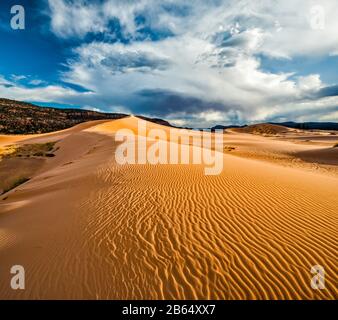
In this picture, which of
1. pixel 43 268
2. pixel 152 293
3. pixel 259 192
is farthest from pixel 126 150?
pixel 152 293

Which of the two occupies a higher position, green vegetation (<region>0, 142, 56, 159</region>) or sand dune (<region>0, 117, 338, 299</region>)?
green vegetation (<region>0, 142, 56, 159</region>)

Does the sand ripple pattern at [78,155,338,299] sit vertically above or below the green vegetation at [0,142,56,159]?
below

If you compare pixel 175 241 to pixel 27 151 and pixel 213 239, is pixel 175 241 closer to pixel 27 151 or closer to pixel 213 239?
pixel 213 239

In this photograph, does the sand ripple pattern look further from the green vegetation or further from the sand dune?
the green vegetation

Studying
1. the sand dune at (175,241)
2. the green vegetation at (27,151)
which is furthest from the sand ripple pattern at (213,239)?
the green vegetation at (27,151)

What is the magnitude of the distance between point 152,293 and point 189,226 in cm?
208

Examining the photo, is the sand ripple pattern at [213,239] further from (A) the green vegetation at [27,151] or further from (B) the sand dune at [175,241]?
(A) the green vegetation at [27,151]

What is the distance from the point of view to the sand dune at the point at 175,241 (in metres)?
3.81

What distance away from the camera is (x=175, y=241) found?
4957 mm

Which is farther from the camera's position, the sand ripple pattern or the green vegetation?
the green vegetation

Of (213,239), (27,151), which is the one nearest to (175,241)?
(213,239)

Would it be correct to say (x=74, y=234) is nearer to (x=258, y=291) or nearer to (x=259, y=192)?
(x=258, y=291)

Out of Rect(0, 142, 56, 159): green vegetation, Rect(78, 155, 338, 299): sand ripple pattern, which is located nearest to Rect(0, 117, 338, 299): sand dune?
Rect(78, 155, 338, 299): sand ripple pattern

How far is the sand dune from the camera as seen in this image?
12.5 feet
